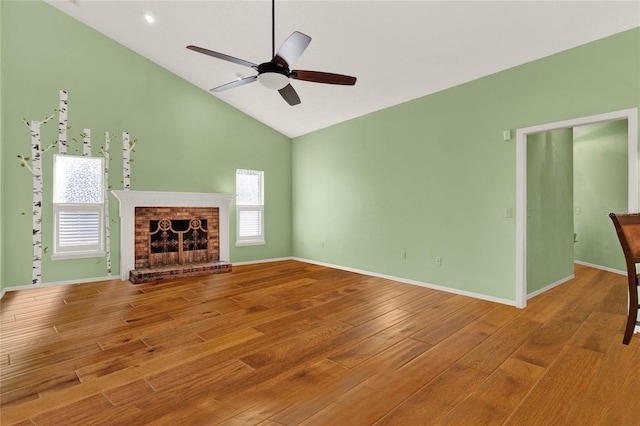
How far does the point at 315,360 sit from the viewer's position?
2.35 meters

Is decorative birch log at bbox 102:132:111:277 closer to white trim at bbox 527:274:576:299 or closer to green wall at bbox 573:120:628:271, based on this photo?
white trim at bbox 527:274:576:299

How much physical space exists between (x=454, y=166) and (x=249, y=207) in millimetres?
3984

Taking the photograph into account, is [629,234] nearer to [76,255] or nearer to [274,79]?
[274,79]

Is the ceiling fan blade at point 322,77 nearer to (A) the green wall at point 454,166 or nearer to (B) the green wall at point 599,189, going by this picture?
(A) the green wall at point 454,166

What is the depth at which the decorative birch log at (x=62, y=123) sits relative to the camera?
4555mm

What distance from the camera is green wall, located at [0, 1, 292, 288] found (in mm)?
4250

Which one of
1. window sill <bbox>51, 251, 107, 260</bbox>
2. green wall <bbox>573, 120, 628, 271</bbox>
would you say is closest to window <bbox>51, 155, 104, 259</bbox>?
window sill <bbox>51, 251, 107, 260</bbox>

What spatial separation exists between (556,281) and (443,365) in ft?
11.1

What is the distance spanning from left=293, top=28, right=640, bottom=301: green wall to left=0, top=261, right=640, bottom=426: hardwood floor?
73cm

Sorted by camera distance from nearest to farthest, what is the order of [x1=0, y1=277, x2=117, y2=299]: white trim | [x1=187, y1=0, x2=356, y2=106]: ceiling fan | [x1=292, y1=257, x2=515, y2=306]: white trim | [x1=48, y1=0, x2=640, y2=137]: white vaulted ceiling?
[x1=187, y1=0, x2=356, y2=106]: ceiling fan → [x1=48, y1=0, x2=640, y2=137]: white vaulted ceiling → [x1=292, y1=257, x2=515, y2=306]: white trim → [x1=0, y1=277, x2=117, y2=299]: white trim

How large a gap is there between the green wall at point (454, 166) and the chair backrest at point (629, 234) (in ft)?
4.07

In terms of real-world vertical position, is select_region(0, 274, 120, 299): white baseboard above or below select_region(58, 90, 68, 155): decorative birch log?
below

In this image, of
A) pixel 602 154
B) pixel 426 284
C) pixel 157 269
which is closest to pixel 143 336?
pixel 157 269

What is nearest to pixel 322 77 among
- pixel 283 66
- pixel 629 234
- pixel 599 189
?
pixel 283 66
